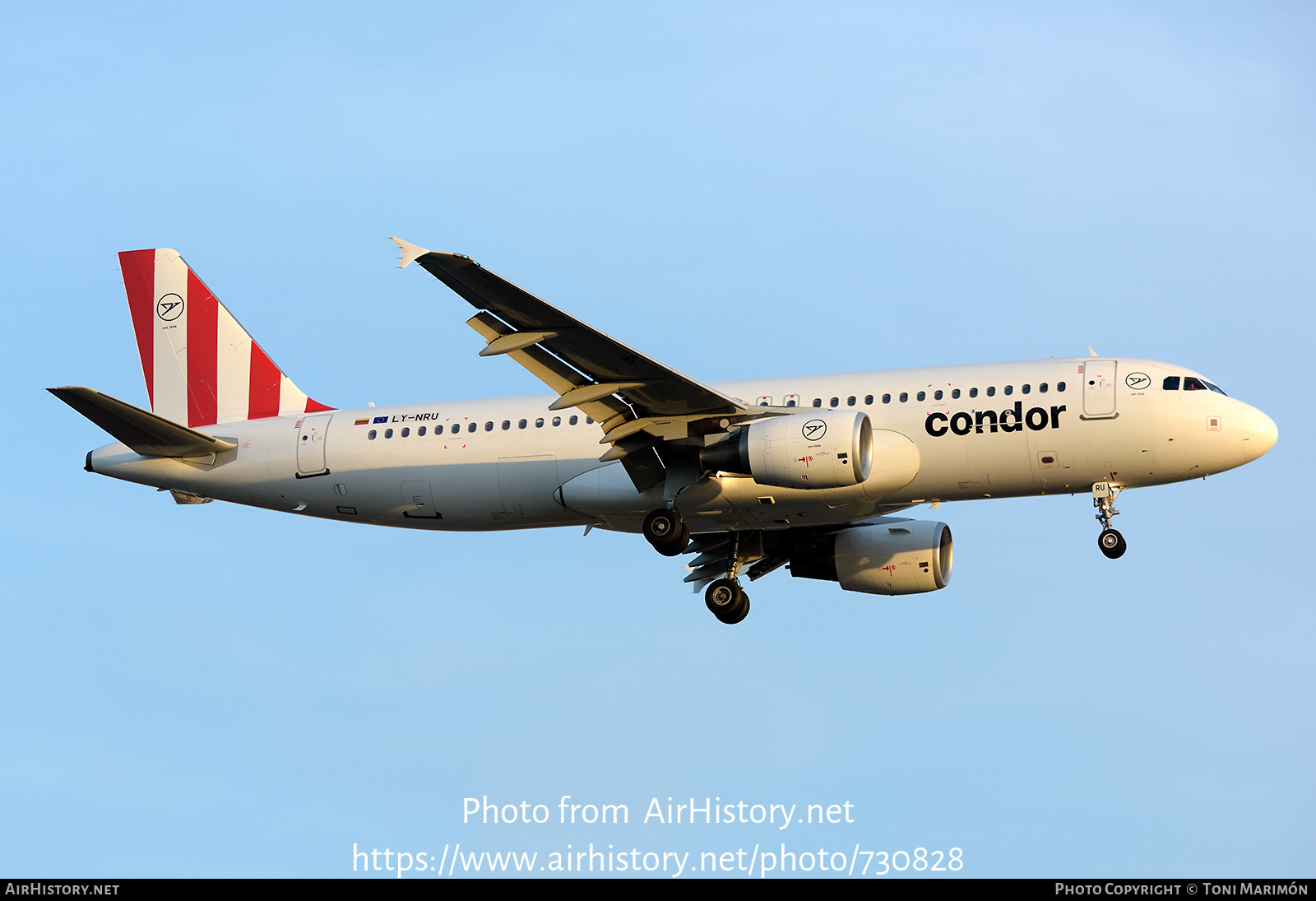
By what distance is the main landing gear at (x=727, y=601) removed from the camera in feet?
125

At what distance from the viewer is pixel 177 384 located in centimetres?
4131

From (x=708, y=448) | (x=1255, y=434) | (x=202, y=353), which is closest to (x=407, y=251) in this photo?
(x=708, y=448)

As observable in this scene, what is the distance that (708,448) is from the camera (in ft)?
112

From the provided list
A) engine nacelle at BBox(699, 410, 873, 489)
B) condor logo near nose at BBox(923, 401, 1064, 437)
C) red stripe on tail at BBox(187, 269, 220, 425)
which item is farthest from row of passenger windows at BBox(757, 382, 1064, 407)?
red stripe on tail at BBox(187, 269, 220, 425)

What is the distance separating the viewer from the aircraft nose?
3356 cm

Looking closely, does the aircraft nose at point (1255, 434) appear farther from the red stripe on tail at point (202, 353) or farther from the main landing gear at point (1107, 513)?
the red stripe on tail at point (202, 353)

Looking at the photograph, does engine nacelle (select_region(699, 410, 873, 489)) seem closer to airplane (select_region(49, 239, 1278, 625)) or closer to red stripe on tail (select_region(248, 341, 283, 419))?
airplane (select_region(49, 239, 1278, 625))

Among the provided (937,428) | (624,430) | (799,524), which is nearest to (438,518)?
(624,430)

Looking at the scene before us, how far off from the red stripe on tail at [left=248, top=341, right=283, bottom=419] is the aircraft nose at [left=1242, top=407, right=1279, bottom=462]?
2302cm

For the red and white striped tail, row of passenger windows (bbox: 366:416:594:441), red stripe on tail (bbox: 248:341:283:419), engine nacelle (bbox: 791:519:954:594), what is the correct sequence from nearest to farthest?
row of passenger windows (bbox: 366:416:594:441)
engine nacelle (bbox: 791:519:954:594)
red stripe on tail (bbox: 248:341:283:419)
the red and white striped tail

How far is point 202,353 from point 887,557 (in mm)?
18489

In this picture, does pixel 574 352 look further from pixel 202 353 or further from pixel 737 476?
pixel 202 353

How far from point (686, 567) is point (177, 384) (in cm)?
1413

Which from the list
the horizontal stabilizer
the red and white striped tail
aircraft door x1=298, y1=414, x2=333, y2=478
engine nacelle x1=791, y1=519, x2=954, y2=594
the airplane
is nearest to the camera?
the airplane
